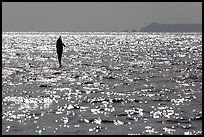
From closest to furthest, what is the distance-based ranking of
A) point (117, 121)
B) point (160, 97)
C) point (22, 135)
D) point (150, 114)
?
point (22, 135) → point (117, 121) → point (150, 114) → point (160, 97)

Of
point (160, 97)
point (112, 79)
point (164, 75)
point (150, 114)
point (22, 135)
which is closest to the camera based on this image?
point (22, 135)

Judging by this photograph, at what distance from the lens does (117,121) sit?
61.1 feet

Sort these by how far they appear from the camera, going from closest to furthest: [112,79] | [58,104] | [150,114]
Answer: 1. [150,114]
2. [58,104]
3. [112,79]

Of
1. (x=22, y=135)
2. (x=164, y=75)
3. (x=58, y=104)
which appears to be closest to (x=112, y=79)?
(x=164, y=75)

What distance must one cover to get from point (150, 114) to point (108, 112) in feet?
6.59

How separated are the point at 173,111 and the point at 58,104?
5.93 m

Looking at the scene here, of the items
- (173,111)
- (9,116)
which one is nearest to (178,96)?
(173,111)

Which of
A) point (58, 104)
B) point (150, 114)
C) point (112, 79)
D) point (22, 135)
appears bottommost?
point (22, 135)

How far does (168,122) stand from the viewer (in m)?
18.5

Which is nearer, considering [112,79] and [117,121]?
[117,121]

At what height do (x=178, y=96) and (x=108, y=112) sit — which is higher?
(x=178, y=96)

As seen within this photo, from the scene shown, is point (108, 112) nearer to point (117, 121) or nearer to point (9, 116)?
point (117, 121)

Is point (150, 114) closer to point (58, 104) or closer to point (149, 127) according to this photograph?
point (149, 127)

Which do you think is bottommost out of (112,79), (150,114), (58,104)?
(150,114)
